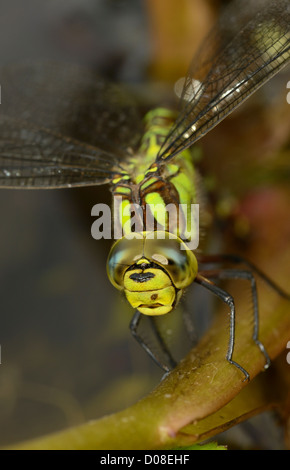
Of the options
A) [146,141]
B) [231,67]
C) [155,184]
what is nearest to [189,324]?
[155,184]

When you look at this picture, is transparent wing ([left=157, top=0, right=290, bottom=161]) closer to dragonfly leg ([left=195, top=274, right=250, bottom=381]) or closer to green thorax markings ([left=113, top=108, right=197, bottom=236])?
green thorax markings ([left=113, top=108, right=197, bottom=236])

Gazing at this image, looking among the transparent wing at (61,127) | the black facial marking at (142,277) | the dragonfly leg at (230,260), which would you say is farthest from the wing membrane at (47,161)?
the black facial marking at (142,277)

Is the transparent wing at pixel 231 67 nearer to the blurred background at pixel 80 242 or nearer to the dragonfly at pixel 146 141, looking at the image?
the dragonfly at pixel 146 141

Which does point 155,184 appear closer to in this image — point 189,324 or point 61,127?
point 189,324

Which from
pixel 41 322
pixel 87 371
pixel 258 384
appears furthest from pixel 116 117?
pixel 258 384

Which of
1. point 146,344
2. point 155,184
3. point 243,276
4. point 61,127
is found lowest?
point 146,344
